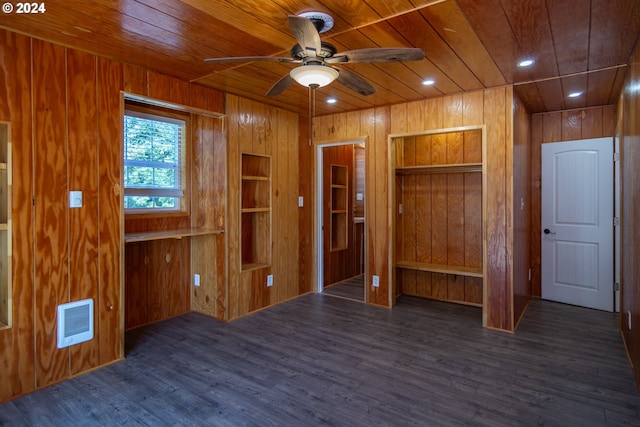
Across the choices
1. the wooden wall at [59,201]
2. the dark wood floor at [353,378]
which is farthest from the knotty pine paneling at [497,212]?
the wooden wall at [59,201]

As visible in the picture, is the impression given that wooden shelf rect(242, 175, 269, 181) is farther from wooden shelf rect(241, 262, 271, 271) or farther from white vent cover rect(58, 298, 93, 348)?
white vent cover rect(58, 298, 93, 348)

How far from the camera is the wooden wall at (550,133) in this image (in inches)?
170

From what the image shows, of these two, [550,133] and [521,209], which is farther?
[550,133]

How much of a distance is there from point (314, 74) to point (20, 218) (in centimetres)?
217

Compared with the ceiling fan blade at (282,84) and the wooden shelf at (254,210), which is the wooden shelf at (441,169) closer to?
the wooden shelf at (254,210)

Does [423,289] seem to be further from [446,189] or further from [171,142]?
[171,142]

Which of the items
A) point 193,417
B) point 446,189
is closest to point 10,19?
point 193,417

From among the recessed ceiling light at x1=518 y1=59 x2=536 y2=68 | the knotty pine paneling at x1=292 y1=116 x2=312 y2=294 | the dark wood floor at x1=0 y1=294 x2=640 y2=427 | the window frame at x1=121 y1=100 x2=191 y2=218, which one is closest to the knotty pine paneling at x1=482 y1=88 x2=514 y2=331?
the dark wood floor at x1=0 y1=294 x2=640 y2=427

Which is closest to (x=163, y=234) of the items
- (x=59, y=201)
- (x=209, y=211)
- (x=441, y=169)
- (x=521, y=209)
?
(x=209, y=211)

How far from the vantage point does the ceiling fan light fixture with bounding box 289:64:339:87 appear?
2146 millimetres

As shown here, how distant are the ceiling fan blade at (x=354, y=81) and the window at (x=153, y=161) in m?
2.25

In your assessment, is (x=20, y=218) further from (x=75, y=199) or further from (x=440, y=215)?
(x=440, y=215)

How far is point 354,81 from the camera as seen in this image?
244 cm

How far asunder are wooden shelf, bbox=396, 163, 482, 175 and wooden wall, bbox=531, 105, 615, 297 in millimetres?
1118
